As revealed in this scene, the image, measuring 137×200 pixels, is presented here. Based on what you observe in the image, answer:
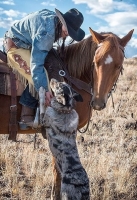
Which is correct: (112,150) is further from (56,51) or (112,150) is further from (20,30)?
(20,30)

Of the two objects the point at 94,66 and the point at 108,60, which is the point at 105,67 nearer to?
the point at 108,60

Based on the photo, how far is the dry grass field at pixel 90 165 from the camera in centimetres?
423

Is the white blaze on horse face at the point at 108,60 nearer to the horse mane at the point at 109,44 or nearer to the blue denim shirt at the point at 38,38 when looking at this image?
the horse mane at the point at 109,44

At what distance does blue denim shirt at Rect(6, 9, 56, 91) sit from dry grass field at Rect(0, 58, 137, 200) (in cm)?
101

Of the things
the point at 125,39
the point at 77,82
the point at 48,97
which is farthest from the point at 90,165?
the point at 125,39

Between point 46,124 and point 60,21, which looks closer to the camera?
point 46,124

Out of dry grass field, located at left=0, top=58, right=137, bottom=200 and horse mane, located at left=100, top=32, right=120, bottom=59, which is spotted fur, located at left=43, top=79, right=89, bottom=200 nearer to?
horse mane, located at left=100, top=32, right=120, bottom=59

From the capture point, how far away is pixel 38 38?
341 centimetres

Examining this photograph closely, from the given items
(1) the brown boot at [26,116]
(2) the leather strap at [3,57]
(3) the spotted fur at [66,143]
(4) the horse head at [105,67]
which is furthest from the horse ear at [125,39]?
(2) the leather strap at [3,57]

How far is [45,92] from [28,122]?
500 mm

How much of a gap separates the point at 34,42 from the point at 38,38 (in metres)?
0.07

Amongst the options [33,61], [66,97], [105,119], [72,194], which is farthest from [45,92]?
[105,119]

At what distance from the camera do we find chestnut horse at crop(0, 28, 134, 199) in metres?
3.30

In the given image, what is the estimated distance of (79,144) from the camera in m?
6.17
